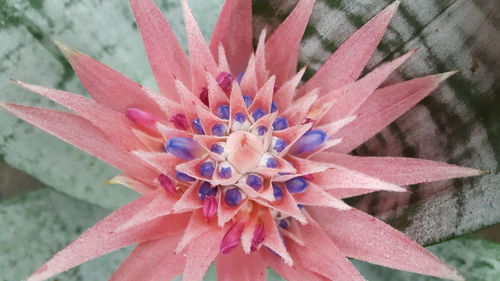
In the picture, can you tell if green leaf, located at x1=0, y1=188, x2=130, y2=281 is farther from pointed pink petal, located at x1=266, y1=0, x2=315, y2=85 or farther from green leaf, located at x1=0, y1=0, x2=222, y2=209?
pointed pink petal, located at x1=266, y1=0, x2=315, y2=85

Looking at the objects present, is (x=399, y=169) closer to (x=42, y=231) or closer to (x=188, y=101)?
(x=188, y=101)

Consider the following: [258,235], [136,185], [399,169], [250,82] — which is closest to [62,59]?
[136,185]

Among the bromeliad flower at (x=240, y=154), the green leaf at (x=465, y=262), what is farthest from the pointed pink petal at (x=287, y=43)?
the green leaf at (x=465, y=262)

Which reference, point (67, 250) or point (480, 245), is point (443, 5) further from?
point (67, 250)

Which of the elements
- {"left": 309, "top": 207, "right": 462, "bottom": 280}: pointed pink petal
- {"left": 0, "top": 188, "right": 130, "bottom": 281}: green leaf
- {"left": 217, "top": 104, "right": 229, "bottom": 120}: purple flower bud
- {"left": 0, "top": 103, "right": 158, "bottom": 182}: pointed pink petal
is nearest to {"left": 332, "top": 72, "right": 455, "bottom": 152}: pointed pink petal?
{"left": 309, "top": 207, "right": 462, "bottom": 280}: pointed pink petal

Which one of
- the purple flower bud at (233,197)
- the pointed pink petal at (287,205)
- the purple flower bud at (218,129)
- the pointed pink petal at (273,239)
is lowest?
the pointed pink petal at (273,239)

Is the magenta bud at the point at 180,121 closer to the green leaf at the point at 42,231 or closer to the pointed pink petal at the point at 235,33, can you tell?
the pointed pink petal at the point at 235,33
